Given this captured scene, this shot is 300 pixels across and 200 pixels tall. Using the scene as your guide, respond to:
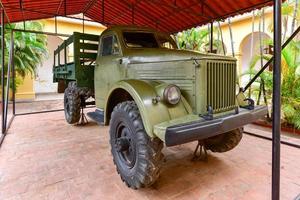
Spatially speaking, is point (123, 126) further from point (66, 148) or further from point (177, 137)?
point (66, 148)

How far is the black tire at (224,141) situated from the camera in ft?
9.86

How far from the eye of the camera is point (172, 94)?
221 centimetres

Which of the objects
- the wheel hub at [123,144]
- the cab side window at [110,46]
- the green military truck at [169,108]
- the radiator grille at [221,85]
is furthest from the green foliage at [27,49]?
the radiator grille at [221,85]

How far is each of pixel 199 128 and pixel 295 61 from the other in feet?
14.1

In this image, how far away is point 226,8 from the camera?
15.0ft

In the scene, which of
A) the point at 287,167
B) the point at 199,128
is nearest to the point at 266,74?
the point at 287,167

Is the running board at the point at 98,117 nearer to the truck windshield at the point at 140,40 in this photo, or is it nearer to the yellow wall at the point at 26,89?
the truck windshield at the point at 140,40

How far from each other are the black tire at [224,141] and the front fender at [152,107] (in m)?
1.07

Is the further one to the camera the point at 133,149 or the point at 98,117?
the point at 98,117

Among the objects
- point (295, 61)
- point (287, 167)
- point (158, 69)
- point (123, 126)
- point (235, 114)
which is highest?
point (295, 61)

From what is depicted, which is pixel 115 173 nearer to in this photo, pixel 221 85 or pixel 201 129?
pixel 201 129

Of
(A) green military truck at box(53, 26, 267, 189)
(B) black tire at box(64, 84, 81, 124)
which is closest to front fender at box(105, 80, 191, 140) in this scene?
(A) green military truck at box(53, 26, 267, 189)

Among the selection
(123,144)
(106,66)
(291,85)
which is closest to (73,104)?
(106,66)

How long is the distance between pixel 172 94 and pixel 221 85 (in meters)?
0.60
